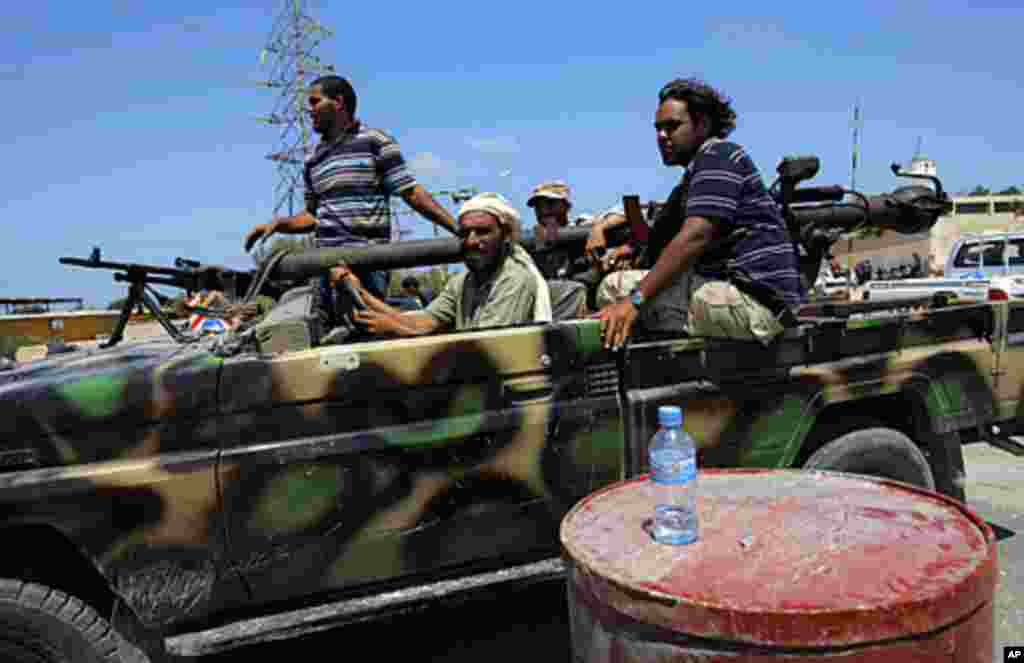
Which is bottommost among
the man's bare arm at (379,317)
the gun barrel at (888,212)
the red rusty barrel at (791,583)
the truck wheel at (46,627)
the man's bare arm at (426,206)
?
the truck wheel at (46,627)

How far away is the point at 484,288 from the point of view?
131 inches

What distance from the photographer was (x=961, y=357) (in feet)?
11.0

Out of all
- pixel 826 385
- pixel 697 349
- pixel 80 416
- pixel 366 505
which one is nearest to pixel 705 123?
pixel 697 349

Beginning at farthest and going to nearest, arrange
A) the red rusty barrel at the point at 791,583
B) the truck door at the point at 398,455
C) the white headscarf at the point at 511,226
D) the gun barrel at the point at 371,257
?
1. the gun barrel at the point at 371,257
2. the white headscarf at the point at 511,226
3. the truck door at the point at 398,455
4. the red rusty barrel at the point at 791,583

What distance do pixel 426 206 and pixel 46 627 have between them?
7.62 feet

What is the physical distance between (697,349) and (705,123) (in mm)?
958

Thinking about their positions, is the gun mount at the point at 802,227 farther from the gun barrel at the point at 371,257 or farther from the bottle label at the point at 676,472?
the bottle label at the point at 676,472

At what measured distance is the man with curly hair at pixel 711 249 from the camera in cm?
280

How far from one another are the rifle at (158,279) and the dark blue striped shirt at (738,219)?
217 centimetres

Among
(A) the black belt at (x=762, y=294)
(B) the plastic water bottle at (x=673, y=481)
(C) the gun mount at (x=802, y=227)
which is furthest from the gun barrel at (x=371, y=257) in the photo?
(B) the plastic water bottle at (x=673, y=481)

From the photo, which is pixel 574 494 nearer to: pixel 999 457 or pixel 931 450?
pixel 931 450

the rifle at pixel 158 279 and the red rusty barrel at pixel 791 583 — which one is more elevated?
the rifle at pixel 158 279

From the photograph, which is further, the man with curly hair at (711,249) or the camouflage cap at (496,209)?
the camouflage cap at (496,209)

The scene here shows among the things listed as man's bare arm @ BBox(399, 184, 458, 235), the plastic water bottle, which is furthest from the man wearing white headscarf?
the plastic water bottle
